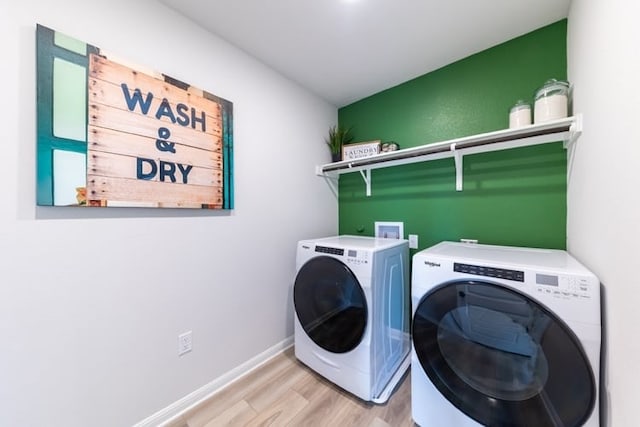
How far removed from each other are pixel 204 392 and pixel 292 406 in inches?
21.2

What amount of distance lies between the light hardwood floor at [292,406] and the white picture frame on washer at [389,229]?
101 cm

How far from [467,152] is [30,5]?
229 cm

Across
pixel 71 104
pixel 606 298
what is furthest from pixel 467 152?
pixel 71 104

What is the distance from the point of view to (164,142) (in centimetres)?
128

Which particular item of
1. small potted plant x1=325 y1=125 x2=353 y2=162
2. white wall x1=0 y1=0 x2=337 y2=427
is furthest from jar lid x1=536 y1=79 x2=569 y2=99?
white wall x1=0 y1=0 x2=337 y2=427

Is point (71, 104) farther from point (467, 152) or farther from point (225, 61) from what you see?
point (467, 152)

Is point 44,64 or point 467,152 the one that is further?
point 467,152

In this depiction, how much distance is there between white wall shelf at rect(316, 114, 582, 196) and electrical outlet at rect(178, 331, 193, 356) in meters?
1.59

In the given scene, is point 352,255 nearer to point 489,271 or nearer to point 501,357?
Result: point 489,271

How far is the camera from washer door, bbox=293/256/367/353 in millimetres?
1440

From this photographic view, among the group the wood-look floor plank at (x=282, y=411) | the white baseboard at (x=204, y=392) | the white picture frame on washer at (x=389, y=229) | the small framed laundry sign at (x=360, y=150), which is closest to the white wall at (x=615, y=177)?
the white picture frame on washer at (x=389, y=229)

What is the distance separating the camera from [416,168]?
1965mm

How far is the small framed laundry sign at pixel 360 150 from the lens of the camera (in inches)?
81.3

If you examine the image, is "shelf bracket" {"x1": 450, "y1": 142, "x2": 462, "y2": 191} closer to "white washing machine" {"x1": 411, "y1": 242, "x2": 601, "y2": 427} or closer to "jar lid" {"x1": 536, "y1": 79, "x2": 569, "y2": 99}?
"jar lid" {"x1": 536, "y1": 79, "x2": 569, "y2": 99}
